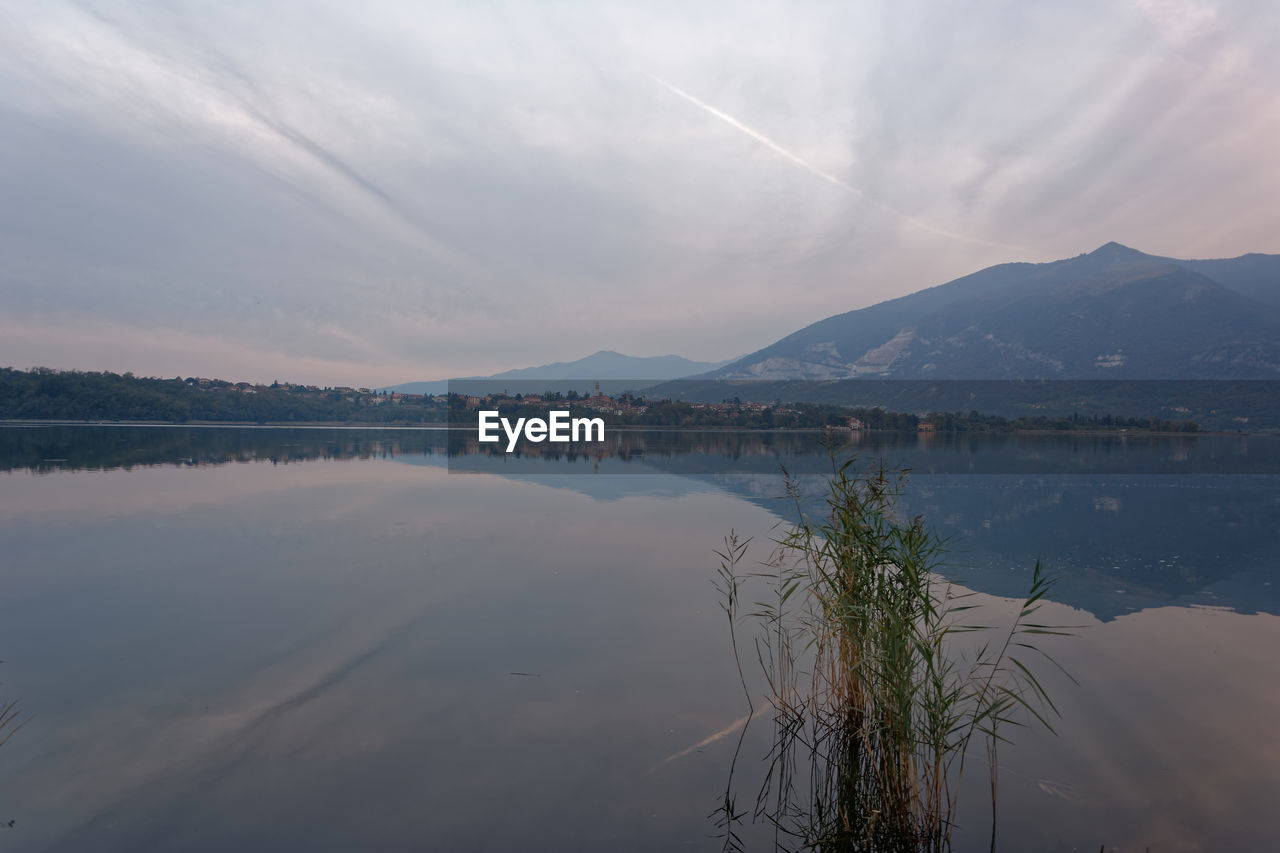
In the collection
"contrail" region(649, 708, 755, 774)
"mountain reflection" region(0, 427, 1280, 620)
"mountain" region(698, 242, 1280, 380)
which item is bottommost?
"mountain reflection" region(0, 427, 1280, 620)

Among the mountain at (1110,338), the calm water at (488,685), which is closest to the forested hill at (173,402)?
the calm water at (488,685)

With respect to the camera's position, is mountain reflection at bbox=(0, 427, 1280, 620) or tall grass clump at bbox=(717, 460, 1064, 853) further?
mountain reflection at bbox=(0, 427, 1280, 620)

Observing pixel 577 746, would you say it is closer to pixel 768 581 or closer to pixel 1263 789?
pixel 1263 789

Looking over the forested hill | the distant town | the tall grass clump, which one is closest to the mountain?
the distant town

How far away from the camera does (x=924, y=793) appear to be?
5066mm

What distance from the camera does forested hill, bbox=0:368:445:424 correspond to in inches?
3814

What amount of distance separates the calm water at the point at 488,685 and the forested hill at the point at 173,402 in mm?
103364

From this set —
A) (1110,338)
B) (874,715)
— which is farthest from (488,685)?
(1110,338)

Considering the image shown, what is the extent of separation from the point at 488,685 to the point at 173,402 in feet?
386

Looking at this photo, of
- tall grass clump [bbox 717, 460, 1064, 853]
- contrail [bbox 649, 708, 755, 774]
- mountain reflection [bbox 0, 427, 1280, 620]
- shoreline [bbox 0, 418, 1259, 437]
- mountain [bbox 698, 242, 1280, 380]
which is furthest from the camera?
mountain [bbox 698, 242, 1280, 380]

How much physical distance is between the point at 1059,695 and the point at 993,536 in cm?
991

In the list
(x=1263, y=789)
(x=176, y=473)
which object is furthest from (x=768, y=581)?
(x=176, y=473)

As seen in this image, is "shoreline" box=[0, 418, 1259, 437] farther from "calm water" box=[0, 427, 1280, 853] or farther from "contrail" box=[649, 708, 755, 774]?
"contrail" box=[649, 708, 755, 774]

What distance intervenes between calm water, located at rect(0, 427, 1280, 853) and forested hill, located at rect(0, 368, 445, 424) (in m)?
103
